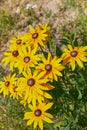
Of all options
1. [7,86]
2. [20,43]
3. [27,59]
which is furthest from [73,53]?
[7,86]

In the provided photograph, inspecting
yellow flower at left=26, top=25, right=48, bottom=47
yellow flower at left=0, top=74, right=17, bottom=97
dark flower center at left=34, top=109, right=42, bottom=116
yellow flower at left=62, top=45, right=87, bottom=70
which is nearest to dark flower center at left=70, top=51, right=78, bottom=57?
yellow flower at left=62, top=45, right=87, bottom=70

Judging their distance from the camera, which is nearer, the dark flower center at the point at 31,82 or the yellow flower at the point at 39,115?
the dark flower center at the point at 31,82

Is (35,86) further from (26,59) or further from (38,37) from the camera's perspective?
(38,37)

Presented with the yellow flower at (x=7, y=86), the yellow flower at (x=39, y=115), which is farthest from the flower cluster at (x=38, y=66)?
the yellow flower at (x=7, y=86)

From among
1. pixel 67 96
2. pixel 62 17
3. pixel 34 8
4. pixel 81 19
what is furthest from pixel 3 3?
pixel 67 96

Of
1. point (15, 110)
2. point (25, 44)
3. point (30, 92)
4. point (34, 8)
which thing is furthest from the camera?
point (34, 8)

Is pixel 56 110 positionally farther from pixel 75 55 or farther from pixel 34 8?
pixel 34 8

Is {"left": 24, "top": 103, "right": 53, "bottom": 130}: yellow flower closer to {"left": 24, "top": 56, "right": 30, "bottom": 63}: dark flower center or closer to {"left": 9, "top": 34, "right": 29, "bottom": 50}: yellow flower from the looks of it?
{"left": 24, "top": 56, "right": 30, "bottom": 63}: dark flower center

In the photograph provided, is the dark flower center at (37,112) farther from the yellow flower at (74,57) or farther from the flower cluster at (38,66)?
the yellow flower at (74,57)
